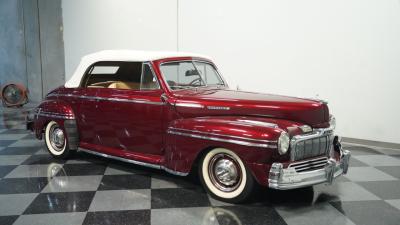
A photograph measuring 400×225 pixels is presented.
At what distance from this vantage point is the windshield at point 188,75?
11.5 feet

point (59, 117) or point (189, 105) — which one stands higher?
point (189, 105)

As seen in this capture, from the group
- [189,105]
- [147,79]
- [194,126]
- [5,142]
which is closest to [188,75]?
[147,79]

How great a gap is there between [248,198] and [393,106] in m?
2.92

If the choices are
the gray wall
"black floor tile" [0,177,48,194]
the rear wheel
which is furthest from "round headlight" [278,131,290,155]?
the gray wall

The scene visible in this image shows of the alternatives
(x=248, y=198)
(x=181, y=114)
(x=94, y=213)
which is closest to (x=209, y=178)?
(x=248, y=198)

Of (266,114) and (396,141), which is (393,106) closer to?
(396,141)

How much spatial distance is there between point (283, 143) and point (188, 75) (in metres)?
1.33

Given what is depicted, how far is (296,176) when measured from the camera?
2.71 metres

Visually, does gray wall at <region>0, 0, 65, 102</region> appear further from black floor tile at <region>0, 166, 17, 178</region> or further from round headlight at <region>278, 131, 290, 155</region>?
round headlight at <region>278, 131, 290, 155</region>

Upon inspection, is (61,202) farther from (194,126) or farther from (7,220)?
(194,126)

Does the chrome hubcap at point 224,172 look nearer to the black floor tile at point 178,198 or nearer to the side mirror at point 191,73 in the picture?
the black floor tile at point 178,198

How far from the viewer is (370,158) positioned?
4410 mm

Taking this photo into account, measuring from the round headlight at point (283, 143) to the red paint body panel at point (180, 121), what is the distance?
0.04 meters

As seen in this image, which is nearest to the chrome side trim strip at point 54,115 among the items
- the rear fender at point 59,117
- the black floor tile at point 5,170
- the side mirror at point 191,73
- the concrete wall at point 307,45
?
the rear fender at point 59,117
